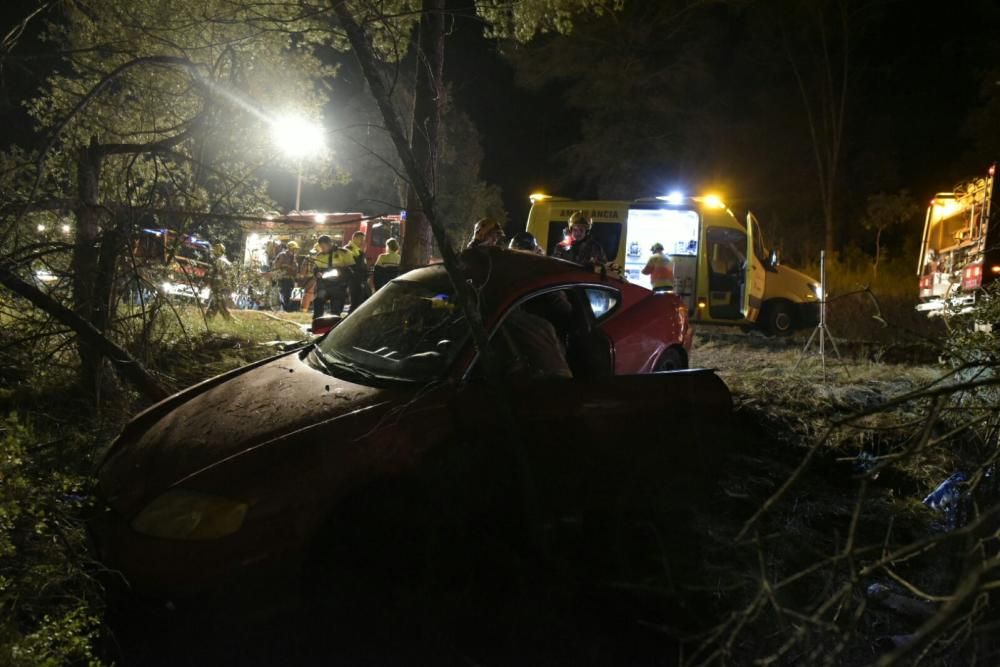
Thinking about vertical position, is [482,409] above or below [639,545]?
above

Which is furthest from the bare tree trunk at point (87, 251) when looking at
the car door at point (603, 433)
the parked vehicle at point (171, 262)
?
the car door at point (603, 433)

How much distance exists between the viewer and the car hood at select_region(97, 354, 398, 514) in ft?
10.9

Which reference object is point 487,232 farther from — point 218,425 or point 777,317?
point 777,317

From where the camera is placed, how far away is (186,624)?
3.02 metres

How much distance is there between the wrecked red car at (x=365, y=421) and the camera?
3053mm

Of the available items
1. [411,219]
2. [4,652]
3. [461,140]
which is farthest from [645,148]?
[4,652]

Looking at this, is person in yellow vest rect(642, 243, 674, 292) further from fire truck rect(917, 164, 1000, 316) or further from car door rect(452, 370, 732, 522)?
car door rect(452, 370, 732, 522)

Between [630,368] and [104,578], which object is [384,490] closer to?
[104,578]

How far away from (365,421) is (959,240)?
33.2ft

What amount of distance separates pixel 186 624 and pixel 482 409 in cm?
149

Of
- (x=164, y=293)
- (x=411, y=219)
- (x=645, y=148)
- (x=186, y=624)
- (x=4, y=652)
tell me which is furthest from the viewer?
(x=645, y=148)

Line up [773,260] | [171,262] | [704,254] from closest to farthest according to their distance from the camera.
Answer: [171,262], [773,260], [704,254]

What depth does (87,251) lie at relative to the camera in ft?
17.1

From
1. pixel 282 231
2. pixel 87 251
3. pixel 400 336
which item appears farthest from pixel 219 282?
pixel 400 336
